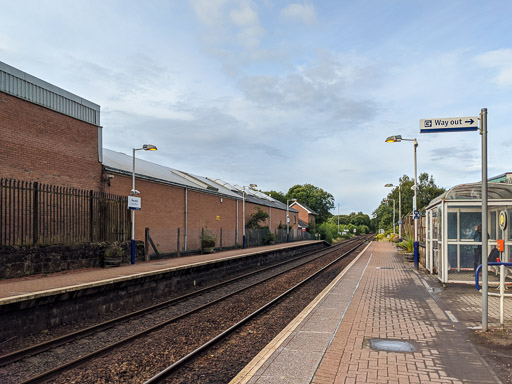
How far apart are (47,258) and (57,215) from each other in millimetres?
1991

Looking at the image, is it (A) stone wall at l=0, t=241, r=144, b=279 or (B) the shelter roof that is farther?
(B) the shelter roof

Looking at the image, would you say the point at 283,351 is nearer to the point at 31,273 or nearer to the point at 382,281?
the point at 31,273

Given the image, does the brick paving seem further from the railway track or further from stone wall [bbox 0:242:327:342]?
stone wall [bbox 0:242:327:342]

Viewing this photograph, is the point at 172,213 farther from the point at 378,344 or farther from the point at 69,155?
the point at 378,344

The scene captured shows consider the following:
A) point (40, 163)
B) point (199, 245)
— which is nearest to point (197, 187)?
point (199, 245)

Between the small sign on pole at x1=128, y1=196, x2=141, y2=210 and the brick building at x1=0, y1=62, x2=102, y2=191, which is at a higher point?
the brick building at x1=0, y1=62, x2=102, y2=191

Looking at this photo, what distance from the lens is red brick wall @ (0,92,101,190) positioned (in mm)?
13375

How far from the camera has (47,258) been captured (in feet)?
38.2

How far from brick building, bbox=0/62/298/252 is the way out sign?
1231 centimetres

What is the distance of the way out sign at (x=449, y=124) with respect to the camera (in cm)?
729

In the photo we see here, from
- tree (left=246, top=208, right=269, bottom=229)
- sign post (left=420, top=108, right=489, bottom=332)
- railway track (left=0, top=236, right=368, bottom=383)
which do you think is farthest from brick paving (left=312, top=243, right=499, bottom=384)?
tree (left=246, top=208, right=269, bottom=229)

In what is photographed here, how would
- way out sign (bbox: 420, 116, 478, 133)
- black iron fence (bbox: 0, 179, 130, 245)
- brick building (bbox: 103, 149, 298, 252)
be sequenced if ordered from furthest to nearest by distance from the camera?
1. brick building (bbox: 103, 149, 298, 252)
2. black iron fence (bbox: 0, 179, 130, 245)
3. way out sign (bbox: 420, 116, 478, 133)

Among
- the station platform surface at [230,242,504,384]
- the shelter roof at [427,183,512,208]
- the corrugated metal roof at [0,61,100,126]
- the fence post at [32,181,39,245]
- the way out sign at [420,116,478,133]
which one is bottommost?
the station platform surface at [230,242,504,384]

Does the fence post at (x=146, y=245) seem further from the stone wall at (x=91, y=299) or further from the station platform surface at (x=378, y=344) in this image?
the station platform surface at (x=378, y=344)
